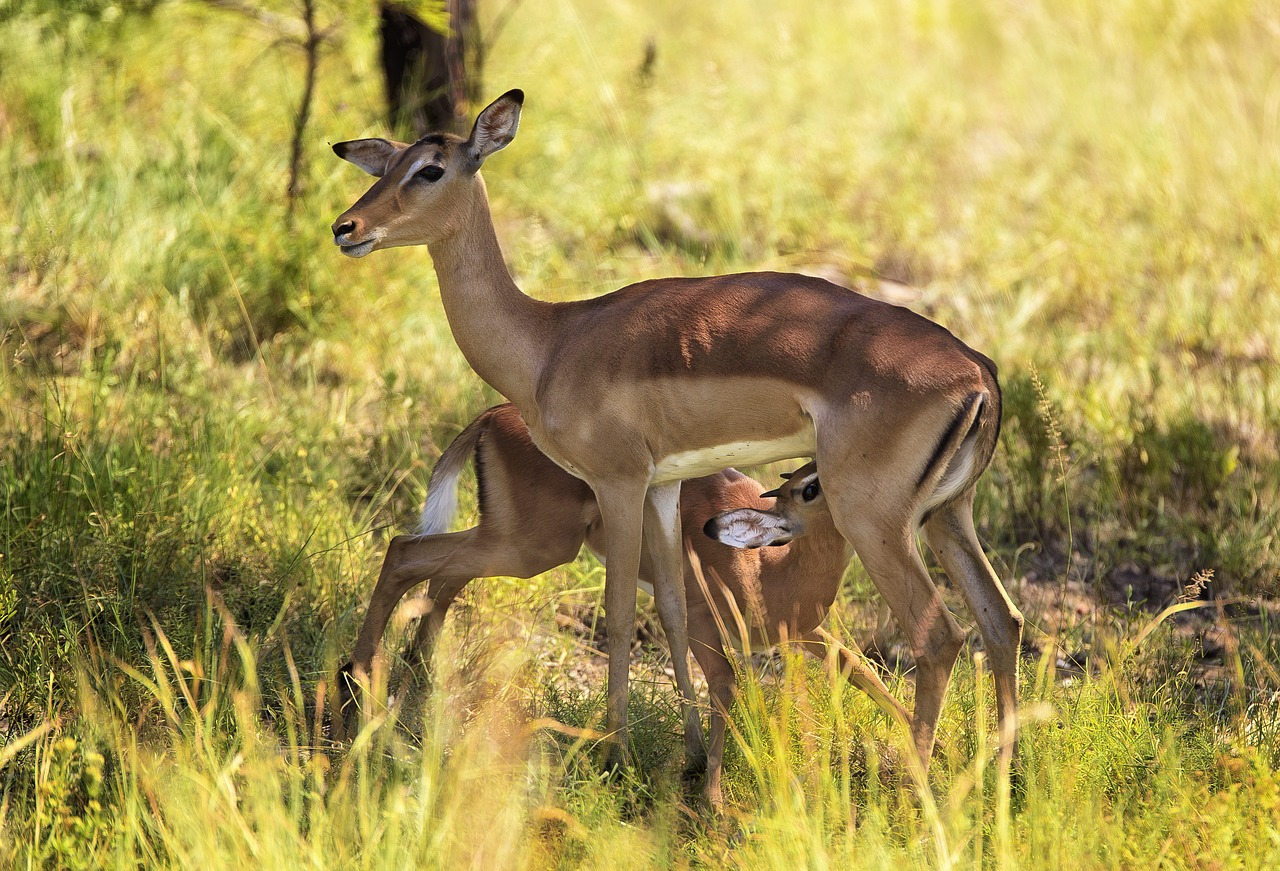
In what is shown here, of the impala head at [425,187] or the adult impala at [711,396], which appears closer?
the adult impala at [711,396]

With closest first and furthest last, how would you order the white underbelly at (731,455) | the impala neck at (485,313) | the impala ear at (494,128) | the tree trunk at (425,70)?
the white underbelly at (731,455)
the impala ear at (494,128)
the impala neck at (485,313)
the tree trunk at (425,70)

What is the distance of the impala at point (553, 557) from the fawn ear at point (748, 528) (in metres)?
0.13

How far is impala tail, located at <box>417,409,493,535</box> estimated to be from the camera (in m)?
A: 4.56

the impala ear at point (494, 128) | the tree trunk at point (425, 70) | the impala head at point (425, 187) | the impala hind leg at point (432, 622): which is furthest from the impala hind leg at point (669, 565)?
the tree trunk at point (425, 70)

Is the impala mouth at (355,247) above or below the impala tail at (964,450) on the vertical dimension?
above

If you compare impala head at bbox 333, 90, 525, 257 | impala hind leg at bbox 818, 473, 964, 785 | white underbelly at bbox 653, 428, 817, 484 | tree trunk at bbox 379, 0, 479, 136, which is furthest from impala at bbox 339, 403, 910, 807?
tree trunk at bbox 379, 0, 479, 136

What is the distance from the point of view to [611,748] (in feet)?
13.3

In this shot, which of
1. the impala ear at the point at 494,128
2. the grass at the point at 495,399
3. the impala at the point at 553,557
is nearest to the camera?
the grass at the point at 495,399

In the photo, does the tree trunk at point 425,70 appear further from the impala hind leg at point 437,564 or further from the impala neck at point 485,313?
the impala hind leg at point 437,564

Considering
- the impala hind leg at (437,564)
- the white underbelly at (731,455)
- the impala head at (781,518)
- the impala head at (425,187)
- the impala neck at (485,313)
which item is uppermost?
the impala head at (425,187)

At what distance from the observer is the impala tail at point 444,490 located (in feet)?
15.0

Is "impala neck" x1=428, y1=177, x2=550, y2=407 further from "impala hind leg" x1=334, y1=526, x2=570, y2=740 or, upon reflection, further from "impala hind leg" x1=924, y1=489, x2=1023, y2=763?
"impala hind leg" x1=924, y1=489, x2=1023, y2=763

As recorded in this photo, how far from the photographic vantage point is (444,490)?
4.57 meters

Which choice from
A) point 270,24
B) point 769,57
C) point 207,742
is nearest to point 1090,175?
point 769,57
